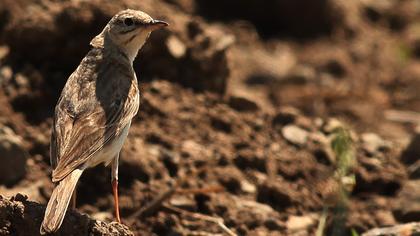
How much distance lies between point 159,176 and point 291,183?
1.29 meters

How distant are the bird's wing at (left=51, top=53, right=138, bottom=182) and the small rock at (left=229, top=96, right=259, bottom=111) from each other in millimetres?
2060

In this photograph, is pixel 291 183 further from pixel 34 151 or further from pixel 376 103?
pixel 376 103

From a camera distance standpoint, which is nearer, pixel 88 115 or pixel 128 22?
pixel 88 115

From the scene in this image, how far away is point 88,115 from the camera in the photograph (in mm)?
7352

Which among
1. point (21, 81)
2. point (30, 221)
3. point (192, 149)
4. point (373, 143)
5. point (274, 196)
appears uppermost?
point (373, 143)

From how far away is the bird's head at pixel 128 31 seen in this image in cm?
807

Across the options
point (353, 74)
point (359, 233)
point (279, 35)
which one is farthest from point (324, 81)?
point (359, 233)

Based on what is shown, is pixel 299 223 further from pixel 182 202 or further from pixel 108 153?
pixel 108 153

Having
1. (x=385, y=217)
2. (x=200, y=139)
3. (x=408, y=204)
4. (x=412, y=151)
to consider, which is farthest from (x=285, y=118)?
(x=408, y=204)

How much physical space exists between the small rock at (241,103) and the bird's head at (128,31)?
1832 millimetres

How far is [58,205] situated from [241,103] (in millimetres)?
4037

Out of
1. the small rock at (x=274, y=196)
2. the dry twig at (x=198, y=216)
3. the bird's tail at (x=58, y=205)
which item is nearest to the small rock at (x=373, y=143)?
the small rock at (x=274, y=196)

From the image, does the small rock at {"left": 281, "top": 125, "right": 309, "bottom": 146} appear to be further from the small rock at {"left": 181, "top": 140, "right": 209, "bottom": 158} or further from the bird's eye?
the bird's eye

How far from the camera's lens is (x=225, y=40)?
1020 cm
